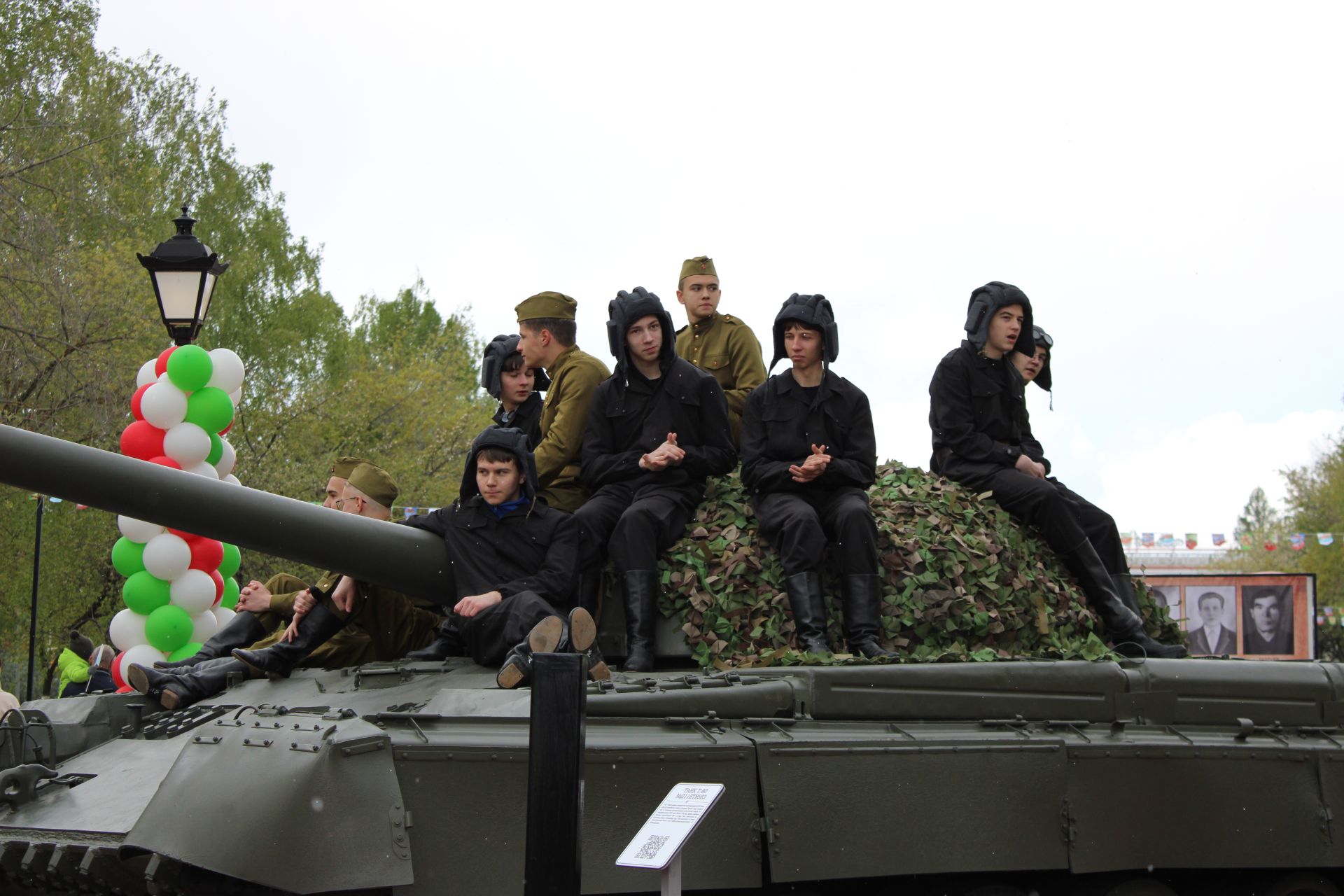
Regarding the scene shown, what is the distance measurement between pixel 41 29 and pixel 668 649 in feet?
51.7

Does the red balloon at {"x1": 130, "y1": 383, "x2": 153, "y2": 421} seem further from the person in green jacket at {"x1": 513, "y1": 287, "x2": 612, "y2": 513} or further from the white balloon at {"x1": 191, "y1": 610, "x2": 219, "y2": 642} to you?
the person in green jacket at {"x1": 513, "y1": 287, "x2": 612, "y2": 513}

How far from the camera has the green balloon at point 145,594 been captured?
44.2 ft

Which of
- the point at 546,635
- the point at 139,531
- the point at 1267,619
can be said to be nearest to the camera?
the point at 546,635

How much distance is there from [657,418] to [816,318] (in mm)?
1047

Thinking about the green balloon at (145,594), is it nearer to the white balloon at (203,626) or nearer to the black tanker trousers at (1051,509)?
the white balloon at (203,626)

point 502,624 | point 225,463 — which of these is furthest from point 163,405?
point 502,624

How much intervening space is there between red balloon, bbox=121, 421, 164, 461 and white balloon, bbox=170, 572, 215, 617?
867 mm

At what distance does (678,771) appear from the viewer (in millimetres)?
6172

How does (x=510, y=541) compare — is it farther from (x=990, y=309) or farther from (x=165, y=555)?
(x=165, y=555)

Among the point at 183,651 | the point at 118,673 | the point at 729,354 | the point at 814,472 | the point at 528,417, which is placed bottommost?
the point at 118,673

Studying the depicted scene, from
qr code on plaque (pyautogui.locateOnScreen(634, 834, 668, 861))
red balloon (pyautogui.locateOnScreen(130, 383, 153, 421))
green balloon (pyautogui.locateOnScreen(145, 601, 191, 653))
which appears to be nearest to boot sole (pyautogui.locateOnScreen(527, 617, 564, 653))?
qr code on plaque (pyautogui.locateOnScreen(634, 834, 668, 861))

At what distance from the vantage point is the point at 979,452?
8.99 meters

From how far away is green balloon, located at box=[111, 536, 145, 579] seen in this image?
13688mm

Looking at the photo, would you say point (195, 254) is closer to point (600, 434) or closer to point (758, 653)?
point (600, 434)
